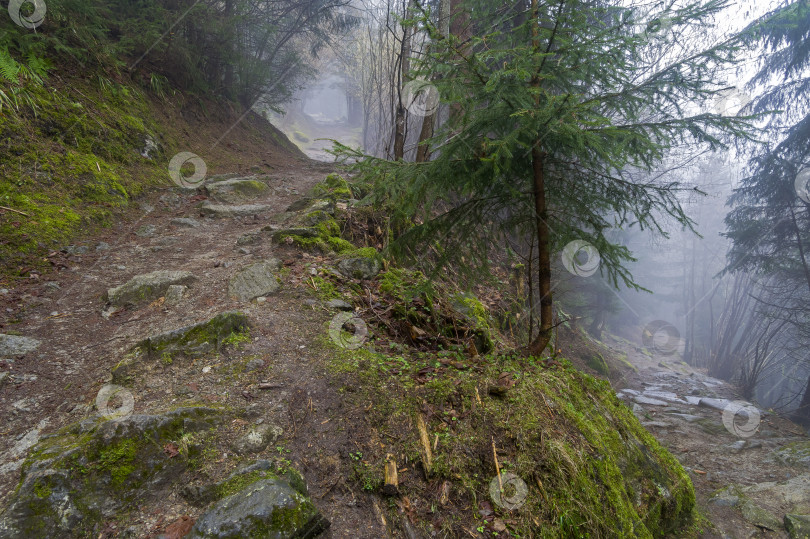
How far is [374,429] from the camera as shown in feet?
8.60

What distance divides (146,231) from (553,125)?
19.8 ft

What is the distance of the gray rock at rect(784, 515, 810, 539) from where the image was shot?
3852 millimetres

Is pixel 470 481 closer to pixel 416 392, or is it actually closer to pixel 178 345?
pixel 416 392

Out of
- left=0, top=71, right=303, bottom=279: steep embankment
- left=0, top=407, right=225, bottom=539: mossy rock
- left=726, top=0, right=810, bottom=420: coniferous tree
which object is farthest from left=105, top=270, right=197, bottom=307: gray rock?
left=726, top=0, right=810, bottom=420: coniferous tree

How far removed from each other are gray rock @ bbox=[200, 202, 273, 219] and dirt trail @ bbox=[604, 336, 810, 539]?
7912mm

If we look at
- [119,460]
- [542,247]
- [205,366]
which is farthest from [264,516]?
[542,247]

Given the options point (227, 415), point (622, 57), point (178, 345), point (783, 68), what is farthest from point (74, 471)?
point (783, 68)

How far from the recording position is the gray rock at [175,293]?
392 centimetres

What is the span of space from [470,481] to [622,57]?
3.56 m

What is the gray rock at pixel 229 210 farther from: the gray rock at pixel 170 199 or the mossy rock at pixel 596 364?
the mossy rock at pixel 596 364

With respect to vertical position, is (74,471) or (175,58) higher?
(175,58)

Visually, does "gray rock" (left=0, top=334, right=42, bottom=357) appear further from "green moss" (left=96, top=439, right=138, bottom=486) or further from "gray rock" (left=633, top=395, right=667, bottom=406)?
"gray rock" (left=633, top=395, right=667, bottom=406)

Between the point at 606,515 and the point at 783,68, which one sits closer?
the point at 606,515

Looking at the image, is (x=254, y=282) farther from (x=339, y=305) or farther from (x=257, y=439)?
(x=257, y=439)
